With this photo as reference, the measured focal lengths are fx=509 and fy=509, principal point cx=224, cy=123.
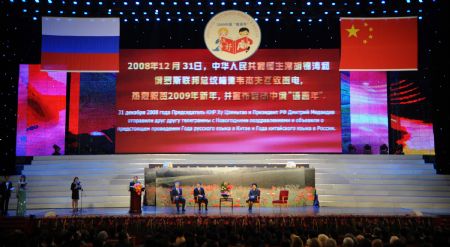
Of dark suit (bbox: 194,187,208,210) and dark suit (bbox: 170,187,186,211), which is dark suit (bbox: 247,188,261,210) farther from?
dark suit (bbox: 170,187,186,211)

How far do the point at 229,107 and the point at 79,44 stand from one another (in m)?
4.54

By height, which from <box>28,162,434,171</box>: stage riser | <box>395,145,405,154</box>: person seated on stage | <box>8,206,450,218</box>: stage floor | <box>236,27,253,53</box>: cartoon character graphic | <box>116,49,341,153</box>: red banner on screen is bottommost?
<box>8,206,450,218</box>: stage floor

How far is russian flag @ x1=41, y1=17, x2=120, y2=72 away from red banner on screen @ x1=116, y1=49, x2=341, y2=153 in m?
0.86

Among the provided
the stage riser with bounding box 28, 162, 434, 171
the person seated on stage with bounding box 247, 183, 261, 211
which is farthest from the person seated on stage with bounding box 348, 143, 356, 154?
the person seated on stage with bounding box 247, 183, 261, 211

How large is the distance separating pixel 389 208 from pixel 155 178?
574 centimetres

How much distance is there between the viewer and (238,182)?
41.7ft

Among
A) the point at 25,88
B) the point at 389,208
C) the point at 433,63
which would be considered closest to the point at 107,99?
the point at 25,88

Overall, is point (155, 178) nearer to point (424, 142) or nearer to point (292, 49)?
point (292, 49)

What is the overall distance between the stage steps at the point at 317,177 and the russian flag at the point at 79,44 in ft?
8.37

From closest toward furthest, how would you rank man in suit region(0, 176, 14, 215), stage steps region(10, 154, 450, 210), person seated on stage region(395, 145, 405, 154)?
man in suit region(0, 176, 14, 215) → stage steps region(10, 154, 450, 210) → person seated on stage region(395, 145, 405, 154)

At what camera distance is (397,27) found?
14070 mm

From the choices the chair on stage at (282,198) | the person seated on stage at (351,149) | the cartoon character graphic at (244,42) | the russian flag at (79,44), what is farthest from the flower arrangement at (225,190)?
the russian flag at (79,44)

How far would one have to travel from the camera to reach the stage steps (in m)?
12.8

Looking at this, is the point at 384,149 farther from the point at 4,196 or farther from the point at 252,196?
the point at 4,196
